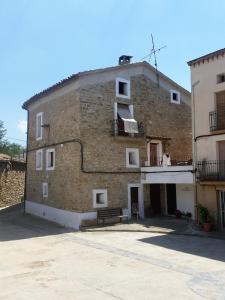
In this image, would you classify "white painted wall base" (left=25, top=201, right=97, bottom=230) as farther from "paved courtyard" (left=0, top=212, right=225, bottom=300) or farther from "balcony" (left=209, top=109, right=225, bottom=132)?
"balcony" (left=209, top=109, right=225, bottom=132)

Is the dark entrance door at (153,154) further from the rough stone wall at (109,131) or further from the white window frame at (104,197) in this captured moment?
the white window frame at (104,197)

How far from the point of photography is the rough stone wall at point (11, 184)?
94.8 ft

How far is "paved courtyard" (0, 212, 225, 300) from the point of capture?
912 cm

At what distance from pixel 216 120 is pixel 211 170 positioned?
2.52 m

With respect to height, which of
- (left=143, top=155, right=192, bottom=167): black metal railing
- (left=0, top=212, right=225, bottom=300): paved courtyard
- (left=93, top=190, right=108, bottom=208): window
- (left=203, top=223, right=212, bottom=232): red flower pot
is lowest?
(left=0, top=212, right=225, bottom=300): paved courtyard

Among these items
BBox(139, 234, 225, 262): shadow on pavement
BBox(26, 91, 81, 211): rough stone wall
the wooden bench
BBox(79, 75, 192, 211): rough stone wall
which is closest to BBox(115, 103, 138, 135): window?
BBox(79, 75, 192, 211): rough stone wall

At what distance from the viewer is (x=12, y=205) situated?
29.0 m

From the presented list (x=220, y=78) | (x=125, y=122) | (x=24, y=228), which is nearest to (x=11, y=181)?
(x=24, y=228)

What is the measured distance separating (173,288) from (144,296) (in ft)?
3.32

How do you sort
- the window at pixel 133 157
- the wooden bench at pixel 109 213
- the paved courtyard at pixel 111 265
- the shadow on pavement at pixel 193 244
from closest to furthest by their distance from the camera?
the paved courtyard at pixel 111 265 → the shadow on pavement at pixel 193 244 → the wooden bench at pixel 109 213 → the window at pixel 133 157

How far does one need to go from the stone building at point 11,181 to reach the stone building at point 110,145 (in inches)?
177

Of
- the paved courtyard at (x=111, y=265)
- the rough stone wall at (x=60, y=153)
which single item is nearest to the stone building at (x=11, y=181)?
the rough stone wall at (x=60, y=153)

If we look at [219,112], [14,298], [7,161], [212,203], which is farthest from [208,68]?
[7,161]

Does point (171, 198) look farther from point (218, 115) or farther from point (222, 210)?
point (218, 115)
